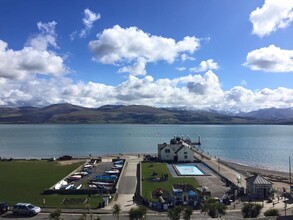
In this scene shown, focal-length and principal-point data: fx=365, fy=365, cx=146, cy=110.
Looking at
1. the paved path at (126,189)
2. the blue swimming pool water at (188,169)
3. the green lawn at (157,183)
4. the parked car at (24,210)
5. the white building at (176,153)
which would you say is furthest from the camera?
the white building at (176,153)

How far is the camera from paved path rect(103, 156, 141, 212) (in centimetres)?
4172

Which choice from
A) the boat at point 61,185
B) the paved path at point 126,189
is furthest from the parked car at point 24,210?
the boat at point 61,185

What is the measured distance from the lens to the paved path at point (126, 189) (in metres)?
41.7

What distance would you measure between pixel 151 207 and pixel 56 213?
40.8 ft

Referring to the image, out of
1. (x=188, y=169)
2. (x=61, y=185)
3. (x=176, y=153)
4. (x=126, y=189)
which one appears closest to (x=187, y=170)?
(x=188, y=169)

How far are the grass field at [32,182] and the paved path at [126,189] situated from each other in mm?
2659

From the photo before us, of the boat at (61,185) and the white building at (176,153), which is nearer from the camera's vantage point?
the boat at (61,185)

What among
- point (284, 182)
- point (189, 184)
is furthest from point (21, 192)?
point (284, 182)

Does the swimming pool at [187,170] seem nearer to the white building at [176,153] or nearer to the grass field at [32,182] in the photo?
the white building at [176,153]

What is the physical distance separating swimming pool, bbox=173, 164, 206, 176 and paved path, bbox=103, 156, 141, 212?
7929 millimetres

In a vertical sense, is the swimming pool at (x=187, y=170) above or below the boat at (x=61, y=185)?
above

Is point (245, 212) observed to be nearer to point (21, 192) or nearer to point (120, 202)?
point (120, 202)

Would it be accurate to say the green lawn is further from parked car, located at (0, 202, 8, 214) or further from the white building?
parked car, located at (0, 202, 8, 214)

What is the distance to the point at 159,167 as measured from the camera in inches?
2756
